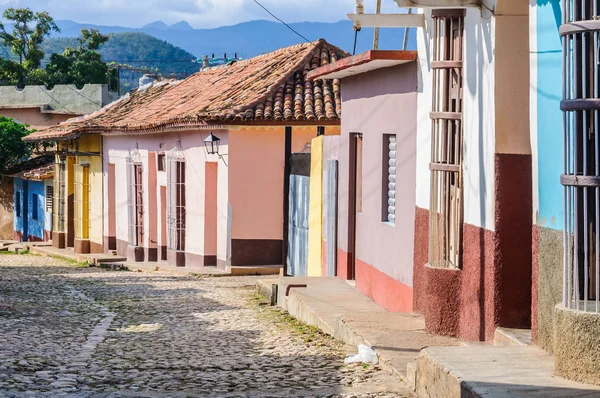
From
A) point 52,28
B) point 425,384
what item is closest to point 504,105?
point 425,384

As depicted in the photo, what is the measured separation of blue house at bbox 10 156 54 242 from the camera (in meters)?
34.0

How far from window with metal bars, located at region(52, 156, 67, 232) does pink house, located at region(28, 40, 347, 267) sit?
4.23 meters

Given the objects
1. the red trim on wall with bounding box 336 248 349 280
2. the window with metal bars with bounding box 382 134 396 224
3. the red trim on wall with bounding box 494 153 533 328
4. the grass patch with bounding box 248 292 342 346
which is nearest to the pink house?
the grass patch with bounding box 248 292 342 346

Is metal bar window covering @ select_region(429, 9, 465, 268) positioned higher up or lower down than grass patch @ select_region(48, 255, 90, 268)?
higher up

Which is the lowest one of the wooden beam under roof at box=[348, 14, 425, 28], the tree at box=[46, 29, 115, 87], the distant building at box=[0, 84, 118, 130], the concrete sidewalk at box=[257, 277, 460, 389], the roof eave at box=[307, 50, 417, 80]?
the concrete sidewalk at box=[257, 277, 460, 389]

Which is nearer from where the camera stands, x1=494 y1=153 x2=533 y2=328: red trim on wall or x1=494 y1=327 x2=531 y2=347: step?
x1=494 y1=327 x2=531 y2=347: step

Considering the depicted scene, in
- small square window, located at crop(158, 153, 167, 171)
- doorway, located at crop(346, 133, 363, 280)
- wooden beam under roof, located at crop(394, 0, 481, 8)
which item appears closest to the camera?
wooden beam under roof, located at crop(394, 0, 481, 8)

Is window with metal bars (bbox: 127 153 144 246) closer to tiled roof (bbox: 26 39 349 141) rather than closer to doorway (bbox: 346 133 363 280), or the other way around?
tiled roof (bbox: 26 39 349 141)

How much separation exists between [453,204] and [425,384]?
2.74 m

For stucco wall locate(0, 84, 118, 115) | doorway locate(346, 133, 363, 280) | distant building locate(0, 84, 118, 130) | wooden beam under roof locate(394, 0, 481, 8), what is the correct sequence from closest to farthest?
wooden beam under roof locate(394, 0, 481, 8) → doorway locate(346, 133, 363, 280) → distant building locate(0, 84, 118, 130) → stucco wall locate(0, 84, 118, 115)

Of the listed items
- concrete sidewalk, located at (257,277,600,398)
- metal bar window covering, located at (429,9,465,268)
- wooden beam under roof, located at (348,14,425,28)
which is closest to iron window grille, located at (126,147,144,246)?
concrete sidewalk, located at (257,277,600,398)

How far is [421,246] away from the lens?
33.7 feet

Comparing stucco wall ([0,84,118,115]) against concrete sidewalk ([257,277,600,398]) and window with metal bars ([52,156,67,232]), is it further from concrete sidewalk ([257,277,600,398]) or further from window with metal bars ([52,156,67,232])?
concrete sidewalk ([257,277,600,398])

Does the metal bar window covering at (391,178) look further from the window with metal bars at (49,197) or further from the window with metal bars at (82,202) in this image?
the window with metal bars at (49,197)
